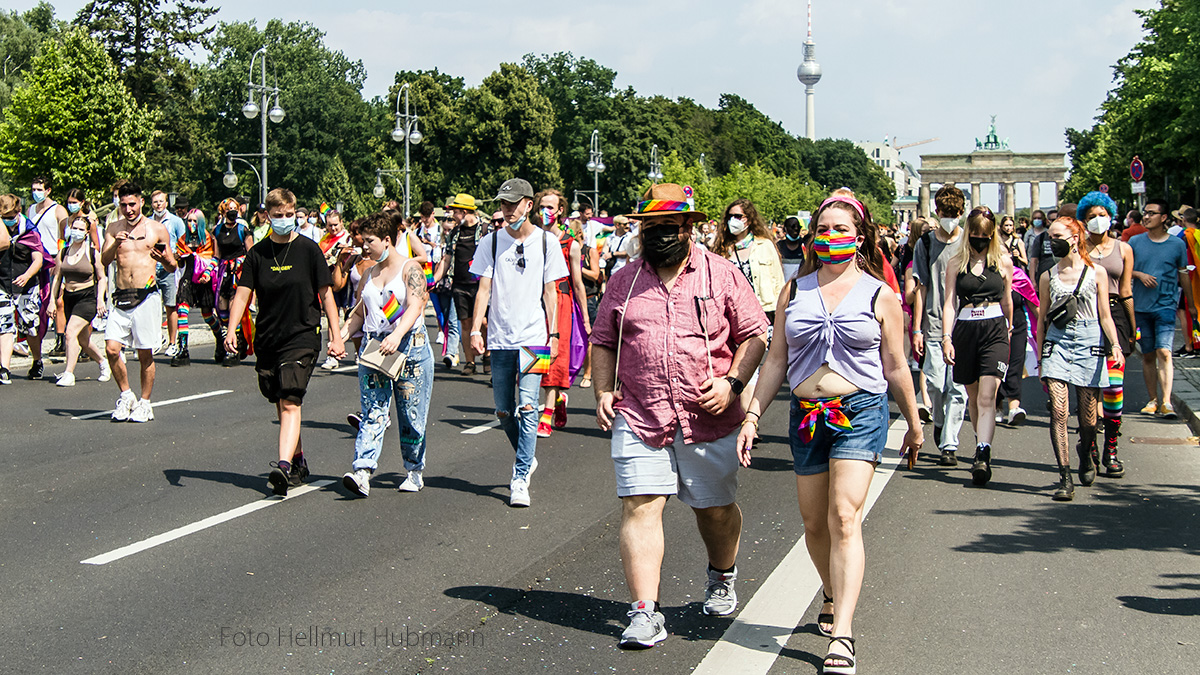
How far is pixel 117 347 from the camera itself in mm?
10883

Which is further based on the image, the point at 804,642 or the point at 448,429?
the point at 448,429

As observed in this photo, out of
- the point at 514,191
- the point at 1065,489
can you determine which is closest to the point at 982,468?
the point at 1065,489

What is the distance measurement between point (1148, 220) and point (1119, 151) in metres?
50.3

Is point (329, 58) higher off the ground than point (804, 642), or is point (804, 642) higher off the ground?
point (329, 58)

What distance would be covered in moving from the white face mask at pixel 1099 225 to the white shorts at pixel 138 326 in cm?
749

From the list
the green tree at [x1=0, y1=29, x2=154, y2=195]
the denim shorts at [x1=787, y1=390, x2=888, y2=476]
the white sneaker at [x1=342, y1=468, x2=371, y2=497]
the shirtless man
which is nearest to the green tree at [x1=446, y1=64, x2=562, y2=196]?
the green tree at [x1=0, y1=29, x2=154, y2=195]

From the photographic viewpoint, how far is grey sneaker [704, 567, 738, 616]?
527 cm

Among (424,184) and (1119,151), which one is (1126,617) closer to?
(1119,151)

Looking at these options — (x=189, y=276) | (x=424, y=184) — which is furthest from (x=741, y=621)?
(x=424, y=184)

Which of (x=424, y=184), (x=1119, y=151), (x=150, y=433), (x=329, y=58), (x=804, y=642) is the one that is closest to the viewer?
(x=804, y=642)

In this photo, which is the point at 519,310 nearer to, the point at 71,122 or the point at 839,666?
the point at 839,666

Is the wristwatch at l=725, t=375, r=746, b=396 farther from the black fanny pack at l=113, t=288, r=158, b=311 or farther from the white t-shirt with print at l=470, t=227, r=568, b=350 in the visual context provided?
the black fanny pack at l=113, t=288, r=158, b=311

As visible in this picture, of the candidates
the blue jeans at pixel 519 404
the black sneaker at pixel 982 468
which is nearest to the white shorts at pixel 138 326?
the blue jeans at pixel 519 404

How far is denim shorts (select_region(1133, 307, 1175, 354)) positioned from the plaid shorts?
11.5 metres
